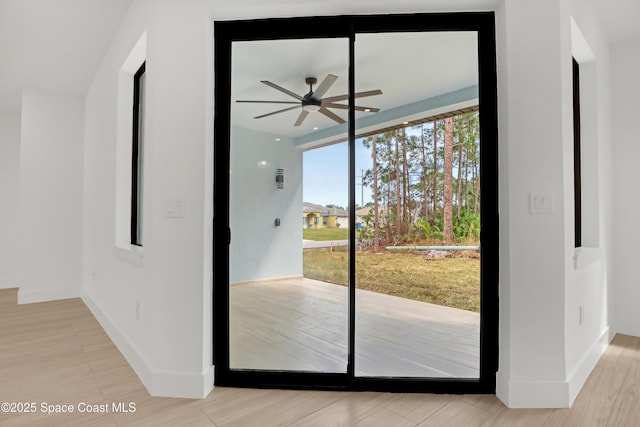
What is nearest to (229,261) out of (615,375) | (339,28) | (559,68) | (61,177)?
(339,28)

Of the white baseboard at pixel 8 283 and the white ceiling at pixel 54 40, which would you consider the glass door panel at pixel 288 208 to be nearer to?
the white ceiling at pixel 54 40

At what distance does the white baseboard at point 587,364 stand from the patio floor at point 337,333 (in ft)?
1.68

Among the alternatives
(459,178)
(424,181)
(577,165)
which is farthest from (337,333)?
(424,181)

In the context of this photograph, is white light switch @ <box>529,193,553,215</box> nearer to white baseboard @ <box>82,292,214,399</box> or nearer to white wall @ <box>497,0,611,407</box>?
white wall @ <box>497,0,611,407</box>

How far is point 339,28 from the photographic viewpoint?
2.09 metres

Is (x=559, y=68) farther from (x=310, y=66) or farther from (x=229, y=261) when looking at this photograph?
(x=229, y=261)

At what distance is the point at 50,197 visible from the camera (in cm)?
428

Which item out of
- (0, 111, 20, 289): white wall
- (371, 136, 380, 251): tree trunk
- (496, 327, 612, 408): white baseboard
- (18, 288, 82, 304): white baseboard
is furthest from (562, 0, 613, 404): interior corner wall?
(0, 111, 20, 289): white wall

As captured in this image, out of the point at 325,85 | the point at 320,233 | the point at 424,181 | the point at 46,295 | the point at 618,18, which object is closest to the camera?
the point at 618,18

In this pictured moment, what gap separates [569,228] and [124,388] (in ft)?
9.01

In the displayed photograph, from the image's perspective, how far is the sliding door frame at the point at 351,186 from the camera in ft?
6.56

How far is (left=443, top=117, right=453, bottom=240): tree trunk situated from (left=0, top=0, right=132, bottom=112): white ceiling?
3.77 m

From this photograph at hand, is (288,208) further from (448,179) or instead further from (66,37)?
(448,179)

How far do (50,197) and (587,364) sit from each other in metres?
5.60
